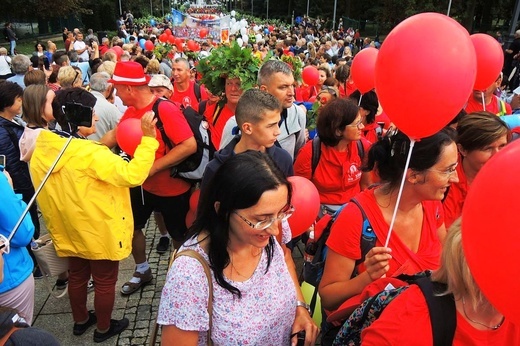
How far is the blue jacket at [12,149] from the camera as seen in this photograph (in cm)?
382

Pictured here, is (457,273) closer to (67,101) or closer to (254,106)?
(254,106)

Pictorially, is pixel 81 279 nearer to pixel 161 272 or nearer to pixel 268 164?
pixel 161 272

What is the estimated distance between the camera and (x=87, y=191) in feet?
9.44

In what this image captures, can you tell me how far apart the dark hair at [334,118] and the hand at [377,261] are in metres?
1.60

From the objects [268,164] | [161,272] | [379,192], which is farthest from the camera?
[161,272]

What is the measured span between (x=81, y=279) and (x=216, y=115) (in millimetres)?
2061

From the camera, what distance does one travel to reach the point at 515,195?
104cm

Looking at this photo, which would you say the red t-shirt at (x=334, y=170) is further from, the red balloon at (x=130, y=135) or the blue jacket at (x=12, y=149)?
the blue jacket at (x=12, y=149)

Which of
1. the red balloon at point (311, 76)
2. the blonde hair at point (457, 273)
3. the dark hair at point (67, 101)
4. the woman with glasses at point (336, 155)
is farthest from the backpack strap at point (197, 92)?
the blonde hair at point (457, 273)

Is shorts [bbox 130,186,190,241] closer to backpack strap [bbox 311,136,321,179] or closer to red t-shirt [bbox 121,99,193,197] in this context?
red t-shirt [bbox 121,99,193,197]

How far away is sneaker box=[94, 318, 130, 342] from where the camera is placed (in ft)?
11.1

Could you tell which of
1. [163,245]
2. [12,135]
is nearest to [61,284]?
[163,245]

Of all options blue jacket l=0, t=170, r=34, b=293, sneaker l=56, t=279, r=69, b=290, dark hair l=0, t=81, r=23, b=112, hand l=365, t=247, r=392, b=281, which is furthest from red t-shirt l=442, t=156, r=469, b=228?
dark hair l=0, t=81, r=23, b=112

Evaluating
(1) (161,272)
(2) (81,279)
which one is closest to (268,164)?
(2) (81,279)
